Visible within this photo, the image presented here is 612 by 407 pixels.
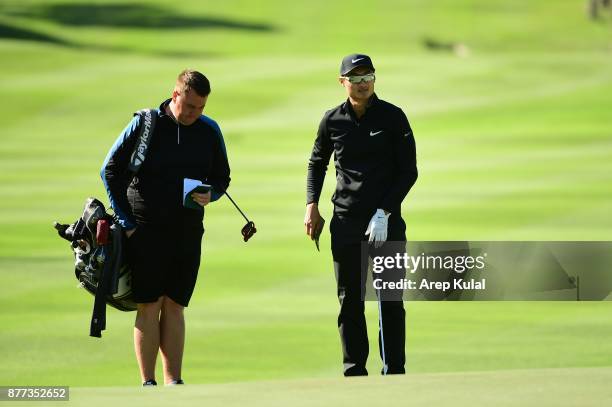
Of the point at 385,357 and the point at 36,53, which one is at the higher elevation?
the point at 36,53

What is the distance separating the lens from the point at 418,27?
50031 mm

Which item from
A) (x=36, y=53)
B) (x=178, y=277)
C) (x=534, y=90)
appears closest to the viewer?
(x=178, y=277)

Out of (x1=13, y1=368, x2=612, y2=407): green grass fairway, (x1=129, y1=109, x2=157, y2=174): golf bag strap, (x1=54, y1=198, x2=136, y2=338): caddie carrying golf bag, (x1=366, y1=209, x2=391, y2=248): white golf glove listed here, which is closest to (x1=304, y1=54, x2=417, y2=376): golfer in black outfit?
(x1=366, y1=209, x2=391, y2=248): white golf glove

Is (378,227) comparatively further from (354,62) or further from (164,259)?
(164,259)

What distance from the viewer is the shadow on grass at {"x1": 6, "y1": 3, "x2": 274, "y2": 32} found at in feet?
167

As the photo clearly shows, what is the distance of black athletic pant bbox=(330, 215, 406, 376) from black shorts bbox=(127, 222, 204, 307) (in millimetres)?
757

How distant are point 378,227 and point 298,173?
54.0 feet

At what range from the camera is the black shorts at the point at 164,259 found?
791 cm

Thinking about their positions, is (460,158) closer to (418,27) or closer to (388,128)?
(388,128)

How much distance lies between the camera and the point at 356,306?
27.1ft

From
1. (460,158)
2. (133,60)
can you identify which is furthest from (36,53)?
(460,158)

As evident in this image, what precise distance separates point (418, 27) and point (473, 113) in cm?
1733

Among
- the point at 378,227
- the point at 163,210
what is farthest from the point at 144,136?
the point at 378,227

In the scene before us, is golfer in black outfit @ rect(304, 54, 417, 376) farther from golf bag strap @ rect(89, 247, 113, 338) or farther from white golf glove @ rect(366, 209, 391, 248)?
golf bag strap @ rect(89, 247, 113, 338)
